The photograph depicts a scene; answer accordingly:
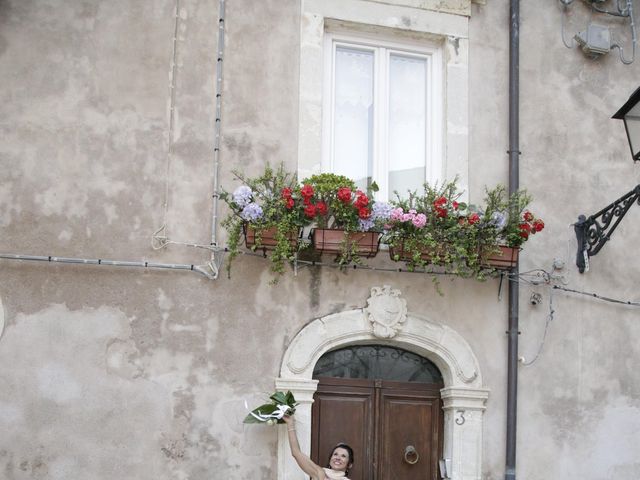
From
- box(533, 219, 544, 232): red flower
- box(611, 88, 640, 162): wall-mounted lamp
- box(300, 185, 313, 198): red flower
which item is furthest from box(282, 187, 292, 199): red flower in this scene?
box(611, 88, 640, 162): wall-mounted lamp

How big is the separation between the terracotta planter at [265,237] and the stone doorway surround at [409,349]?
2.28 ft

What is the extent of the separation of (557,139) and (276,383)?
10.4 ft

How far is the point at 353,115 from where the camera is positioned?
8.02m

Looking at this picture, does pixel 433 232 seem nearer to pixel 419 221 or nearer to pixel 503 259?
pixel 419 221

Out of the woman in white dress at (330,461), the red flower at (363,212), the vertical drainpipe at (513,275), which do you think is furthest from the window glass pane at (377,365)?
the red flower at (363,212)

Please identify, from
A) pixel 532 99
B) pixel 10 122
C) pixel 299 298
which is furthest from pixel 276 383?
pixel 532 99

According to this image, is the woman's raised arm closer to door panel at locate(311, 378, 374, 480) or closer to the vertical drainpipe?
door panel at locate(311, 378, 374, 480)

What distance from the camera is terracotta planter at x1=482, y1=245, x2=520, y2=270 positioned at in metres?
7.41

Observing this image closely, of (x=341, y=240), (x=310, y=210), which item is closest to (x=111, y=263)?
(x=310, y=210)

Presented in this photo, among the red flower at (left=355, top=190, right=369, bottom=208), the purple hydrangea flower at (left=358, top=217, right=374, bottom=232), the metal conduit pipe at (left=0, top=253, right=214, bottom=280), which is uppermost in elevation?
the red flower at (left=355, top=190, right=369, bottom=208)

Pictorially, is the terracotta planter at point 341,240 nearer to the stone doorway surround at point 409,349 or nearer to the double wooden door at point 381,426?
the stone doorway surround at point 409,349

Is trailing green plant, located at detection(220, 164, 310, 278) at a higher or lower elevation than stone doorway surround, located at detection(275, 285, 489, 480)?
higher

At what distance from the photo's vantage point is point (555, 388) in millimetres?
7754

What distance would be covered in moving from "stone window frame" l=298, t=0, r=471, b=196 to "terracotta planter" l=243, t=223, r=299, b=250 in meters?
0.66
